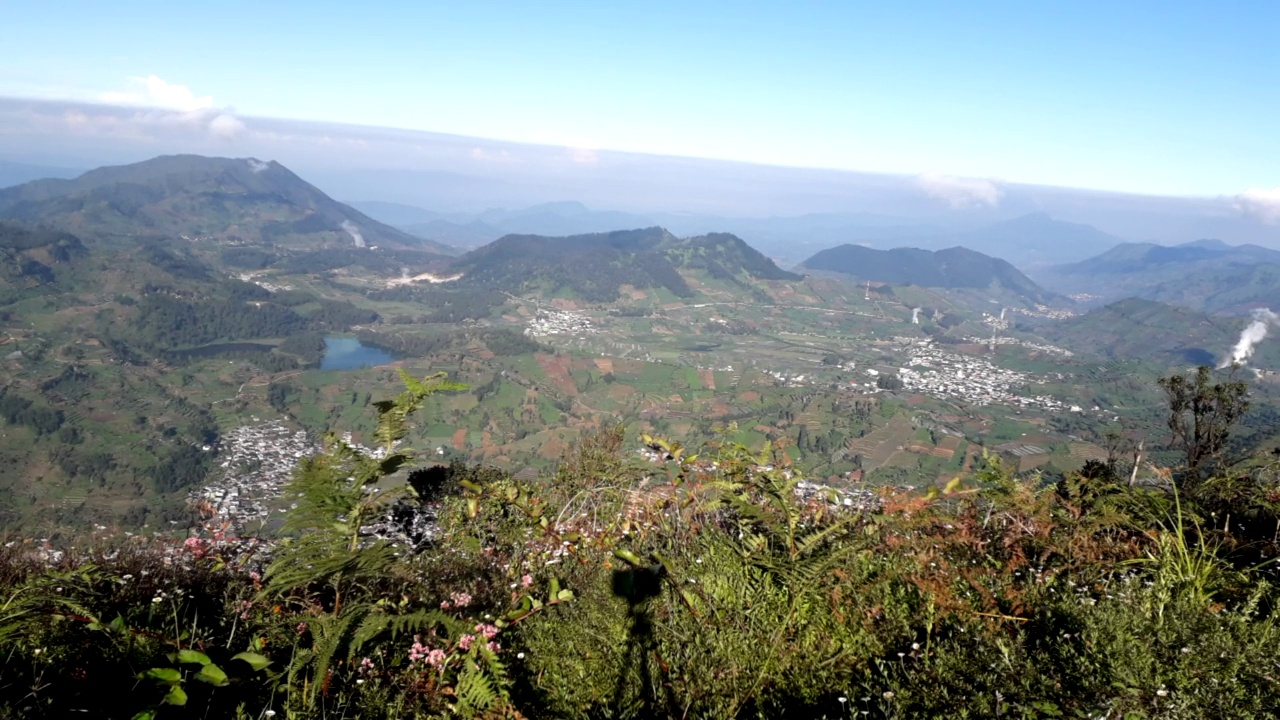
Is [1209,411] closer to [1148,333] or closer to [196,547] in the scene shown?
[196,547]

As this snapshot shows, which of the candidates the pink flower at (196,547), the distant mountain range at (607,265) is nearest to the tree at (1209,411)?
the pink flower at (196,547)

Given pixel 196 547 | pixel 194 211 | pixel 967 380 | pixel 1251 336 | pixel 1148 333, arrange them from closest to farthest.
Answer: pixel 196 547
pixel 967 380
pixel 1251 336
pixel 1148 333
pixel 194 211

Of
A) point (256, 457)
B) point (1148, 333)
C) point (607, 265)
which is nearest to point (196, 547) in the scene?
point (256, 457)

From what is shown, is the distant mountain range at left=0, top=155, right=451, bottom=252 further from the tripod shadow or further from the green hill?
the tripod shadow

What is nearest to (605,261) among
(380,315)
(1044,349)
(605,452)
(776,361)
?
(380,315)

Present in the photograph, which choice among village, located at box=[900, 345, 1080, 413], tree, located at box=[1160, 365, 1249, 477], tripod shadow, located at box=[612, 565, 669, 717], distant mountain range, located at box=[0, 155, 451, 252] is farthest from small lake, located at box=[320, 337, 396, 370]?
distant mountain range, located at box=[0, 155, 451, 252]

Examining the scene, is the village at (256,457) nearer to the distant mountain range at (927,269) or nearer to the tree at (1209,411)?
the tree at (1209,411)

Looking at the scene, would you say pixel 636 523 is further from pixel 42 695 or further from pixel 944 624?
pixel 42 695
